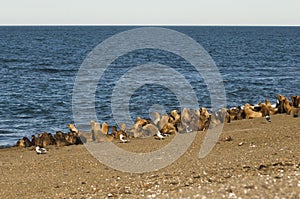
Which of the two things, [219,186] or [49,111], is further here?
[49,111]

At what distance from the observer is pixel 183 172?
9023mm

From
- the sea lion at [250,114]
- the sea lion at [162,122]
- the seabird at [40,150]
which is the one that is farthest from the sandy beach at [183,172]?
the sea lion at [250,114]

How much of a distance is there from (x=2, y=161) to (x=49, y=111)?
10167mm

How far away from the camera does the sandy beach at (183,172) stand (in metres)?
7.28

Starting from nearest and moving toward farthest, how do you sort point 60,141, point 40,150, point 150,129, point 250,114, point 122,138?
point 40,150 < point 122,138 < point 60,141 < point 150,129 < point 250,114

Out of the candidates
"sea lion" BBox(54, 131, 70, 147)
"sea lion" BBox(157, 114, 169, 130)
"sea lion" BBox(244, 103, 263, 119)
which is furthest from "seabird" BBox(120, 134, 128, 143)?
"sea lion" BBox(244, 103, 263, 119)

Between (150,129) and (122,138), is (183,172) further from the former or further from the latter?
(150,129)

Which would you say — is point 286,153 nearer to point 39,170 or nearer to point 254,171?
point 254,171

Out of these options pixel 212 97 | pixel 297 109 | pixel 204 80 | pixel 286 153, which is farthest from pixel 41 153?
pixel 204 80

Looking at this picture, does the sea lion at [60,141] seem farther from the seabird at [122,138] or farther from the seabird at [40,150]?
the seabird at [122,138]

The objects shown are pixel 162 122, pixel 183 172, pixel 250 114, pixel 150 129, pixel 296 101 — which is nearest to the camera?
pixel 183 172

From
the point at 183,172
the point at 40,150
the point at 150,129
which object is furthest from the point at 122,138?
the point at 183,172

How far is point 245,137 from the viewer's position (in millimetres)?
11906

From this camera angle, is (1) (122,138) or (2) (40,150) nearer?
(2) (40,150)
